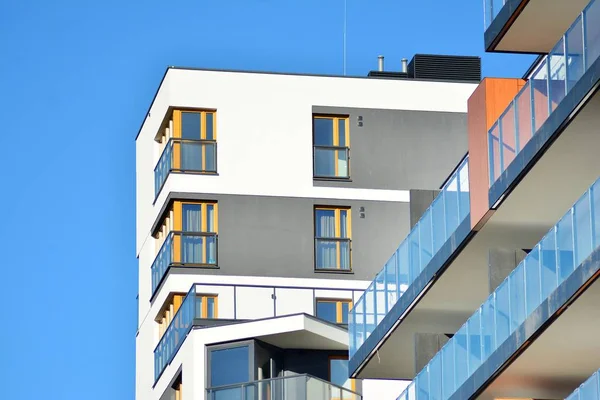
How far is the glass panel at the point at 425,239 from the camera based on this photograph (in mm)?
40525

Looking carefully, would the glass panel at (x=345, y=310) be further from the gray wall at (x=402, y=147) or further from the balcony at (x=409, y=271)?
the balcony at (x=409, y=271)

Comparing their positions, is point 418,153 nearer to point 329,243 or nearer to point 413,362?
point 329,243

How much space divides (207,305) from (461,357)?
52.2ft

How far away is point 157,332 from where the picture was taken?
57406 millimetres

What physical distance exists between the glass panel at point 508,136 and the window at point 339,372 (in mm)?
14833

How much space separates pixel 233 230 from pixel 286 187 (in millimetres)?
1796

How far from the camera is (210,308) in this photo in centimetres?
5222

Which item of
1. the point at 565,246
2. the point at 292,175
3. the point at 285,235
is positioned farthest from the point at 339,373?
the point at 565,246

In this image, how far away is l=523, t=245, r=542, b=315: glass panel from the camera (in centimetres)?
3291

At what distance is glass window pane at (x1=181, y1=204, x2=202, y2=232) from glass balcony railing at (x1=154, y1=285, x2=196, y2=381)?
9.26ft

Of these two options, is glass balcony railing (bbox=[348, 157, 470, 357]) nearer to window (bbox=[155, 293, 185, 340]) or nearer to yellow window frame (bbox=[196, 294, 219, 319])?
yellow window frame (bbox=[196, 294, 219, 319])

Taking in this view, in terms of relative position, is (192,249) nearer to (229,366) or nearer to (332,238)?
(332,238)

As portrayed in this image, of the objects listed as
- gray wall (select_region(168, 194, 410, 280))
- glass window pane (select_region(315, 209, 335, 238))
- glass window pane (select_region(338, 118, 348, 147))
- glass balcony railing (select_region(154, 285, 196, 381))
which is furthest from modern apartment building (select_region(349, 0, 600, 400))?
glass window pane (select_region(338, 118, 348, 147))

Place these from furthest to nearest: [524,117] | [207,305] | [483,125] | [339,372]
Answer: [207,305], [339,372], [483,125], [524,117]
